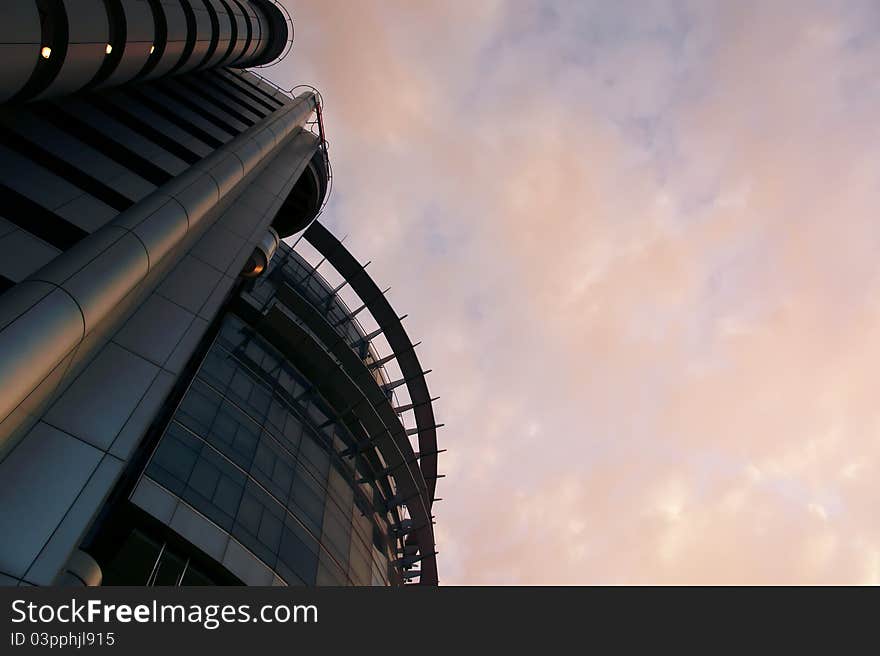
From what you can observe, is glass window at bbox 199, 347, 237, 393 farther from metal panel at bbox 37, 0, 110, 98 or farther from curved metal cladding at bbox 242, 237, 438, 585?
metal panel at bbox 37, 0, 110, 98

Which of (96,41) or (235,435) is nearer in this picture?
(96,41)

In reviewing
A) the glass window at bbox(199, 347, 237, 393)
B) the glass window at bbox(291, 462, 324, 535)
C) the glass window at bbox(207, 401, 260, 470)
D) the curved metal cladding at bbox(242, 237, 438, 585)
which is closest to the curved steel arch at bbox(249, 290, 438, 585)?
the curved metal cladding at bbox(242, 237, 438, 585)

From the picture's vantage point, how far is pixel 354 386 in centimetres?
2739

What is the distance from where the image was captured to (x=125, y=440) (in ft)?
38.8

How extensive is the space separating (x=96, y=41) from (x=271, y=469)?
50.1 feet

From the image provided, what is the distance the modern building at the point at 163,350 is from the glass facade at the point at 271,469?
9 cm

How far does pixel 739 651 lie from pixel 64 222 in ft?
61.7

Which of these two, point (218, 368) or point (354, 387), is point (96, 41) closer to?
point (218, 368)

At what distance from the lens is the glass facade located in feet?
55.5

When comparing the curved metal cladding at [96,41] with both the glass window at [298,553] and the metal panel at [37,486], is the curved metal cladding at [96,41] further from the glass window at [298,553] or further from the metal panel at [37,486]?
the glass window at [298,553]

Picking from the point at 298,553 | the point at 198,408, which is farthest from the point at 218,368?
the point at 298,553

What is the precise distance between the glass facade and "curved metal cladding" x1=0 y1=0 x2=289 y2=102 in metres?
10.6

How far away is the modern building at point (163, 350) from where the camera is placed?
1059 cm

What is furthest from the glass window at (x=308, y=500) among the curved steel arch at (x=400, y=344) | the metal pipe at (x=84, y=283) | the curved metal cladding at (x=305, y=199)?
the curved metal cladding at (x=305, y=199)
